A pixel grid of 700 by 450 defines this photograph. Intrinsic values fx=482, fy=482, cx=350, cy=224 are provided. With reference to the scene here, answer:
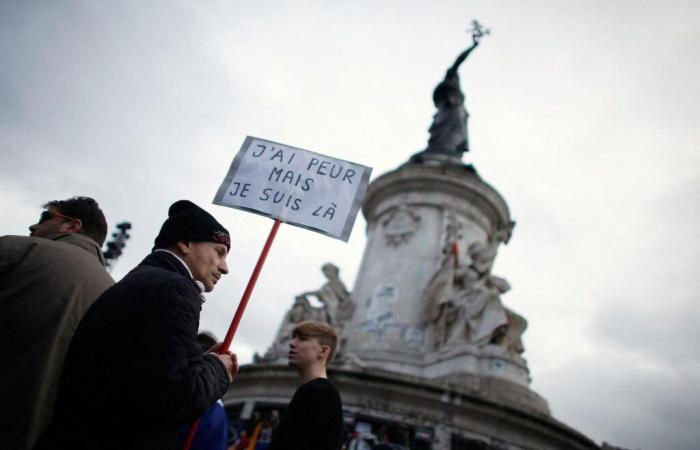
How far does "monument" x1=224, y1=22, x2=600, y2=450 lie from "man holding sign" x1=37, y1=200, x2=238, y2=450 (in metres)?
6.14

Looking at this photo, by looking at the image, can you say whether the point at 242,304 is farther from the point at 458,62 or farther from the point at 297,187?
the point at 458,62

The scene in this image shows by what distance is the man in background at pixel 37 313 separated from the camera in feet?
6.18

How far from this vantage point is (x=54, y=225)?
103 inches

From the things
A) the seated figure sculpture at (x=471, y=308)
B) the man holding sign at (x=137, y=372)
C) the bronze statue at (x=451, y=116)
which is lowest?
the man holding sign at (x=137, y=372)

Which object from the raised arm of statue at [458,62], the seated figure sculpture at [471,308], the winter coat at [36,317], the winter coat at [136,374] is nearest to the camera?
the winter coat at [136,374]

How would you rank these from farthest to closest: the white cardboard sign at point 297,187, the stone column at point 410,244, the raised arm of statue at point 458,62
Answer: the raised arm of statue at point 458,62
the stone column at point 410,244
the white cardboard sign at point 297,187

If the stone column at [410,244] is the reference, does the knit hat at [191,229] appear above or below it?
below

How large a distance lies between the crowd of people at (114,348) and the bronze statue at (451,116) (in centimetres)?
1362

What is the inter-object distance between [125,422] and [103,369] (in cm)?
20

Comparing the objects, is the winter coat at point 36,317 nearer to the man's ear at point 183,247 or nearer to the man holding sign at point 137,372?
the man holding sign at point 137,372

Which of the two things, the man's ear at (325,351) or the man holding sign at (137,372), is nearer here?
the man holding sign at (137,372)

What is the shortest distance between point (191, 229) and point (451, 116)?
50.9ft

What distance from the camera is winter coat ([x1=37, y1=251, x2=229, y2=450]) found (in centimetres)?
158

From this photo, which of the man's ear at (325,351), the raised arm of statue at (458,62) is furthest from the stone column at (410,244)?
the man's ear at (325,351)
